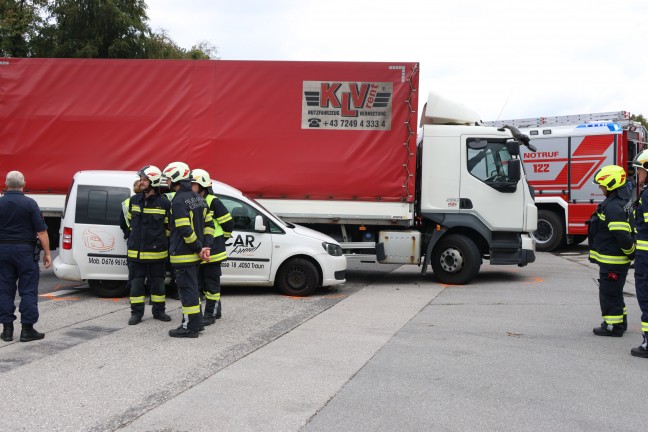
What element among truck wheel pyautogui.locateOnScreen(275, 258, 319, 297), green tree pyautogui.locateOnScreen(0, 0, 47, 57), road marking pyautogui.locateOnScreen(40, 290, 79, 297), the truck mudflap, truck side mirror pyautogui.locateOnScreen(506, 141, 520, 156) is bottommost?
road marking pyautogui.locateOnScreen(40, 290, 79, 297)

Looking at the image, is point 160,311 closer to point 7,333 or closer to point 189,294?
point 189,294

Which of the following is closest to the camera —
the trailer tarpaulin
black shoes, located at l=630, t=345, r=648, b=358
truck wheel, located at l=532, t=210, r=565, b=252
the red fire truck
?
black shoes, located at l=630, t=345, r=648, b=358

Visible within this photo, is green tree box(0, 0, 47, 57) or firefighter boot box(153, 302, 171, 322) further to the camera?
green tree box(0, 0, 47, 57)

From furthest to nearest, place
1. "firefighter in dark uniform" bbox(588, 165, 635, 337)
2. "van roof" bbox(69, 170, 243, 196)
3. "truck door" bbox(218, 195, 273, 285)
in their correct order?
"truck door" bbox(218, 195, 273, 285) < "van roof" bbox(69, 170, 243, 196) < "firefighter in dark uniform" bbox(588, 165, 635, 337)

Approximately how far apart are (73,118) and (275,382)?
737 centimetres

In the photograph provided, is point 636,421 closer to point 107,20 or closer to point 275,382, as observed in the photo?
point 275,382

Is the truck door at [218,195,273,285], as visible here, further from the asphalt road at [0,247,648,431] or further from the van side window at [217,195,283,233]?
the asphalt road at [0,247,648,431]

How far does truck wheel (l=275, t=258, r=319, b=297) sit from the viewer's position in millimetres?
9688

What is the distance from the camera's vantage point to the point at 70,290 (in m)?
10.2

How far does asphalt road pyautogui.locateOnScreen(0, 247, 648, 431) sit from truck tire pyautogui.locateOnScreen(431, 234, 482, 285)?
6.00 ft

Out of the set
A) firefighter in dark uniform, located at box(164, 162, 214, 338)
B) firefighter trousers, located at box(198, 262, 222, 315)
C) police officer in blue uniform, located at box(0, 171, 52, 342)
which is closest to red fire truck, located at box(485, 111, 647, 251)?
firefighter trousers, located at box(198, 262, 222, 315)

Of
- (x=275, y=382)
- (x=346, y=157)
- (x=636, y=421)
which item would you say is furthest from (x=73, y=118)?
(x=636, y=421)

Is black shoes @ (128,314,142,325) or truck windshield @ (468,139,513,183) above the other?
truck windshield @ (468,139,513,183)

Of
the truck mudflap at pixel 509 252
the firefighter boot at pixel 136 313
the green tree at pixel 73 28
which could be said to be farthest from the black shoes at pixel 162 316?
the green tree at pixel 73 28
